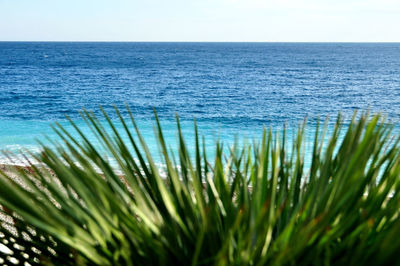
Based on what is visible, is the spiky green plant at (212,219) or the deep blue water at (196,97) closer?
the spiky green plant at (212,219)

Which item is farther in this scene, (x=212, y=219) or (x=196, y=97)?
(x=196, y=97)

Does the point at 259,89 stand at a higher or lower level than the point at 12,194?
lower

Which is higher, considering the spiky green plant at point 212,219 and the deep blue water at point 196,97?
the spiky green plant at point 212,219

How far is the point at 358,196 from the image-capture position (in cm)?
138

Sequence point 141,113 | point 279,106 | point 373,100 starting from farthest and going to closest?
point 373,100 < point 279,106 < point 141,113

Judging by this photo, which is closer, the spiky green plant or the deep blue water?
the spiky green plant

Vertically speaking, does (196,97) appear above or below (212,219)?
below

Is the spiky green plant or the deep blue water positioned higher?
the spiky green plant

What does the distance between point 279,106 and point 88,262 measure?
1101 inches

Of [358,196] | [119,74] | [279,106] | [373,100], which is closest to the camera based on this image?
[358,196]

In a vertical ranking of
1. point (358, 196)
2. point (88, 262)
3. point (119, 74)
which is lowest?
point (119, 74)

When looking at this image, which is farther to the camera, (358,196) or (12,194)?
(358,196)

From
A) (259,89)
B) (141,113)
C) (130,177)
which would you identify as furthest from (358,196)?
(259,89)

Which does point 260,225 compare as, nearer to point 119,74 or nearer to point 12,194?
point 12,194
